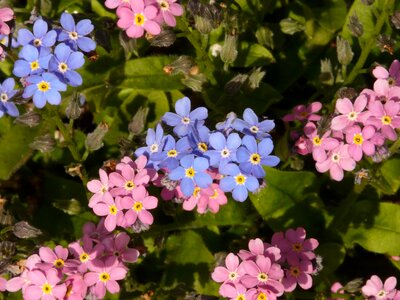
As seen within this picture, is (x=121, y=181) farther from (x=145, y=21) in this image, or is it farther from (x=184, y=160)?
(x=145, y=21)

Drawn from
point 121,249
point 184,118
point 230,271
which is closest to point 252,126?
point 184,118

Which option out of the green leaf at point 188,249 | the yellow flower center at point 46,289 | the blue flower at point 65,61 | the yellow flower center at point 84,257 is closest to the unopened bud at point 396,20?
the blue flower at point 65,61

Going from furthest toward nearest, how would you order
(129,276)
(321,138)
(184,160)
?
(129,276), (321,138), (184,160)

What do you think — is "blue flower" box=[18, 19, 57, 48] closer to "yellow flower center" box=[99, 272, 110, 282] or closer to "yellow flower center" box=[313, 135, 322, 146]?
"yellow flower center" box=[99, 272, 110, 282]

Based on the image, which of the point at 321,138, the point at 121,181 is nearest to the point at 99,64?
the point at 121,181

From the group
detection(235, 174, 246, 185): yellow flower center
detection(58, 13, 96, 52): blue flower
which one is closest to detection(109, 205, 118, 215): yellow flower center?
detection(235, 174, 246, 185): yellow flower center

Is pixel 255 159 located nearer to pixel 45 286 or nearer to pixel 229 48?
pixel 229 48

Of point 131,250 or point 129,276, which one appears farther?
point 129,276

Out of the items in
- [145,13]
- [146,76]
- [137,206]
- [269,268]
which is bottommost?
[269,268]
